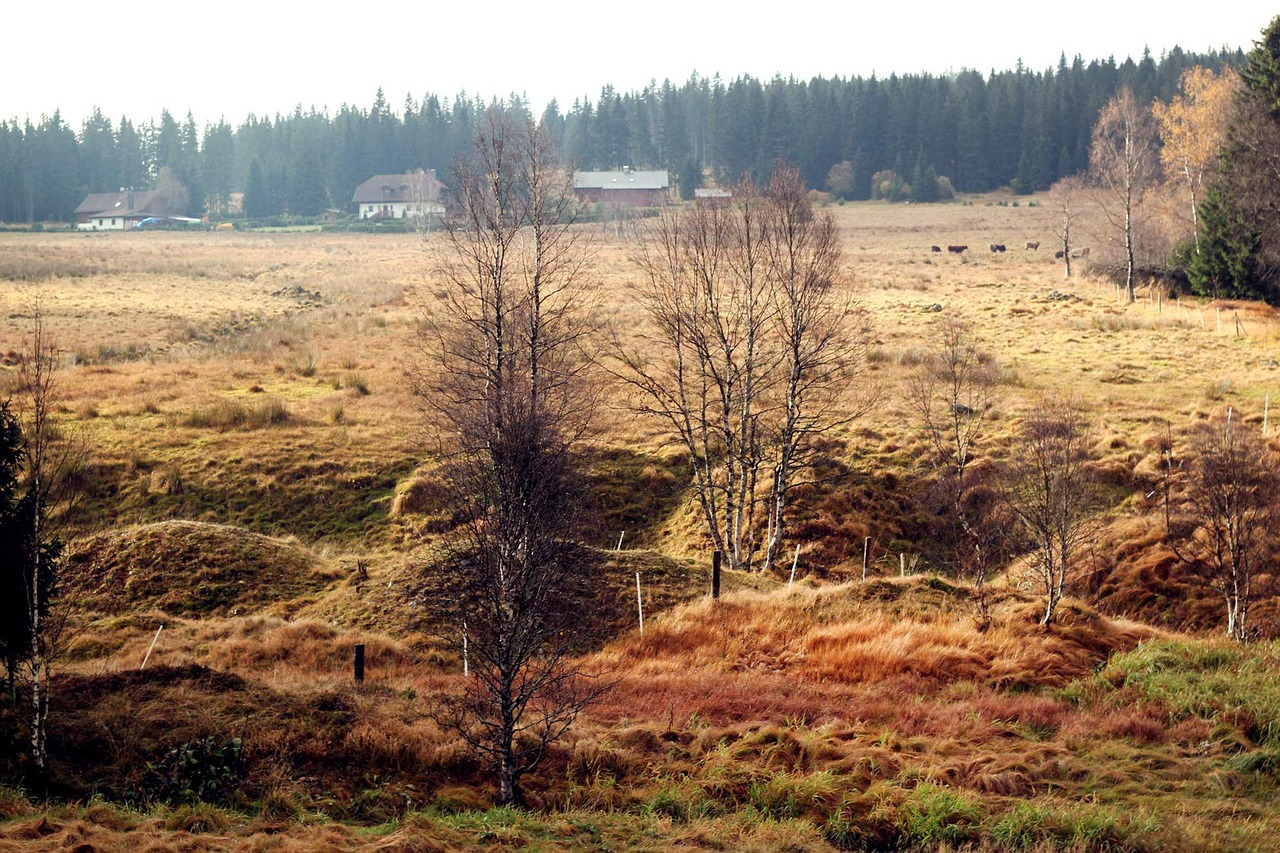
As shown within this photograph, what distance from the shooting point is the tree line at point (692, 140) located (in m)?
128

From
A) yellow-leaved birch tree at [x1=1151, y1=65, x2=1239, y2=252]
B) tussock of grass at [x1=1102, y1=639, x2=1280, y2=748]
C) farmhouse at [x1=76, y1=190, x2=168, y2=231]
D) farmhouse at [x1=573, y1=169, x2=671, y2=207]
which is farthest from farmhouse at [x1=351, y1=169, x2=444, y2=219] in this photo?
tussock of grass at [x1=1102, y1=639, x2=1280, y2=748]

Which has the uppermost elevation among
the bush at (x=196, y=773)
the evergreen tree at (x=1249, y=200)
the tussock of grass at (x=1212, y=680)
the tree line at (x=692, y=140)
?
the tree line at (x=692, y=140)

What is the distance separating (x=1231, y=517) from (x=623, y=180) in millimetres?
110867

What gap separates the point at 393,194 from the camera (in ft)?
436

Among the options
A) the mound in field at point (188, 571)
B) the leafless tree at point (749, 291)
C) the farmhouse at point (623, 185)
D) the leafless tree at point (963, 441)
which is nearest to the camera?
the mound in field at point (188, 571)

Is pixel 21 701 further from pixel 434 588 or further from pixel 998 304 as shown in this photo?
pixel 998 304

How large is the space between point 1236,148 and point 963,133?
87.8 meters

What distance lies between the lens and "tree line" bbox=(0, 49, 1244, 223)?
128 m

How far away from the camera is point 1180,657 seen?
617 inches

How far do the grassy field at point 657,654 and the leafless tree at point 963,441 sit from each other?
77cm

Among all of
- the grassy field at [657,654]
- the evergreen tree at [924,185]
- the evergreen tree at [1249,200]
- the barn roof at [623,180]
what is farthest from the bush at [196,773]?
the evergreen tree at [924,185]

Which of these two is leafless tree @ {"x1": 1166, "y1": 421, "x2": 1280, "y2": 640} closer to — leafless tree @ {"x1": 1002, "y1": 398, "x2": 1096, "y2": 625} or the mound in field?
leafless tree @ {"x1": 1002, "y1": 398, "x2": 1096, "y2": 625}

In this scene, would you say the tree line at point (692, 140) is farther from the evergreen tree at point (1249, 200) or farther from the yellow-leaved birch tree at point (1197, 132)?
the evergreen tree at point (1249, 200)

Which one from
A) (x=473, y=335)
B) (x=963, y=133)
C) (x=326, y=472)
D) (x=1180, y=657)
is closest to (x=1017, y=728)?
(x=1180, y=657)
